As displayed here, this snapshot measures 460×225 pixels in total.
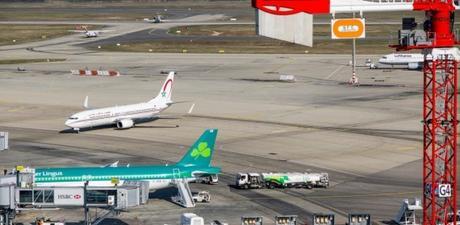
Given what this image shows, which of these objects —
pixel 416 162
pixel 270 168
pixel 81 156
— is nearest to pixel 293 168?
pixel 270 168

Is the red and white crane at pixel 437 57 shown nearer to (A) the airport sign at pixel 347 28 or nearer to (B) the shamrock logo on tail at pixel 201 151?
(A) the airport sign at pixel 347 28

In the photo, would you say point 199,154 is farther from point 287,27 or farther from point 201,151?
point 287,27

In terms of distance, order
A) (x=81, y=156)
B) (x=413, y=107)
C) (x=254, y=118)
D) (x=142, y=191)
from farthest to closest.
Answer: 1. (x=413, y=107)
2. (x=254, y=118)
3. (x=81, y=156)
4. (x=142, y=191)

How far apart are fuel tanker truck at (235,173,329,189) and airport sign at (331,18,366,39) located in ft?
117

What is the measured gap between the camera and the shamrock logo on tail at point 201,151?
9638 centimetres

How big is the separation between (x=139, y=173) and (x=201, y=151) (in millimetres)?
5979

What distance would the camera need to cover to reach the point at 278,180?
103 m

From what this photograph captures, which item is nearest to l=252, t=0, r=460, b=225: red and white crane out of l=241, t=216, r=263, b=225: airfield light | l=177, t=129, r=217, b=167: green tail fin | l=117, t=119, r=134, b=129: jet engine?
l=241, t=216, r=263, b=225: airfield light

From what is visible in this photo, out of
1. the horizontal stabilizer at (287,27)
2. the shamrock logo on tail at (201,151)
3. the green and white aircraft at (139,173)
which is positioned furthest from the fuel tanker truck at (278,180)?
the horizontal stabilizer at (287,27)

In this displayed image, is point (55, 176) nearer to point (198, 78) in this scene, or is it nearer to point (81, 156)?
point (81, 156)

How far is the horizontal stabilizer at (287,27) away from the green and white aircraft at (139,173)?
3133 centimetres

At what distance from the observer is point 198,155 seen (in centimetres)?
9650

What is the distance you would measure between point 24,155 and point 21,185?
128ft

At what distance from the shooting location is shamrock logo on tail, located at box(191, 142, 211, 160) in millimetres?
96375
